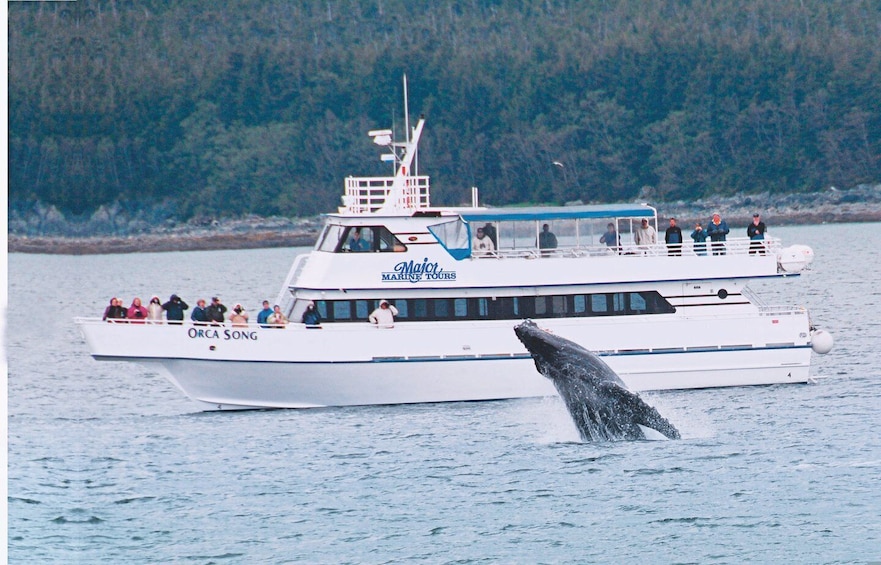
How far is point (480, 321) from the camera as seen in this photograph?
115 ft

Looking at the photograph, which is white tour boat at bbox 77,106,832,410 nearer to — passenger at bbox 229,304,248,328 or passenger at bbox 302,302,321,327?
passenger at bbox 302,302,321,327

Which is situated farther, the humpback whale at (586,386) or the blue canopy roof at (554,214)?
the blue canopy roof at (554,214)

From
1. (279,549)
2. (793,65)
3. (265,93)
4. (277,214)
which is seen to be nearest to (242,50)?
(265,93)

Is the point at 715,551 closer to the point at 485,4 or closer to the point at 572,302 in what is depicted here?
the point at 572,302

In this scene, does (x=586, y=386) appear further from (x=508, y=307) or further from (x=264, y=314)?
(x=264, y=314)

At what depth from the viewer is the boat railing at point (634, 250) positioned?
1407 inches

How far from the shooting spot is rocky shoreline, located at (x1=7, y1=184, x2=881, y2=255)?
123 m

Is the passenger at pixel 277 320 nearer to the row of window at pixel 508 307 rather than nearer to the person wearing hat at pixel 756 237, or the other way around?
the row of window at pixel 508 307

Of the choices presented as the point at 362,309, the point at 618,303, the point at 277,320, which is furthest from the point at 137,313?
the point at 618,303

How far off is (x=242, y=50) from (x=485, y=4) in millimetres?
27906

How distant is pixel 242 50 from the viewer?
14638 centimetres

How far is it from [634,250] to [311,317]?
7.46m

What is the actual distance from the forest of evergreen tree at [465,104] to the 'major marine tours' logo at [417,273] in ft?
273

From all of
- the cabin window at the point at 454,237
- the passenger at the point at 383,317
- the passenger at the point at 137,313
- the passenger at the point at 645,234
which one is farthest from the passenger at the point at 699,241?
the passenger at the point at 137,313
